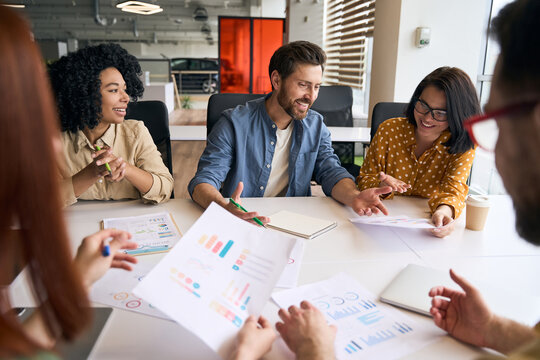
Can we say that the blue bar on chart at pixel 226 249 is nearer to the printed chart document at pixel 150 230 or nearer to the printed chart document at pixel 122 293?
the printed chart document at pixel 122 293

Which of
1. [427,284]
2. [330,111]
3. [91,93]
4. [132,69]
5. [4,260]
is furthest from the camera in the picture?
[330,111]

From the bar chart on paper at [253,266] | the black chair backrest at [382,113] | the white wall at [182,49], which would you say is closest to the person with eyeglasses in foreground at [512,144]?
the bar chart on paper at [253,266]

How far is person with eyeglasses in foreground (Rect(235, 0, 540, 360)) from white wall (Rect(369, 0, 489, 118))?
335cm

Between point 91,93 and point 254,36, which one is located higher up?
point 254,36

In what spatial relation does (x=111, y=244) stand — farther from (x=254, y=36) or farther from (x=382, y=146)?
(x=254, y=36)

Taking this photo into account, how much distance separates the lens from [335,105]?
3.39 meters

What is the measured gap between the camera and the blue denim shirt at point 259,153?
6.19 feet

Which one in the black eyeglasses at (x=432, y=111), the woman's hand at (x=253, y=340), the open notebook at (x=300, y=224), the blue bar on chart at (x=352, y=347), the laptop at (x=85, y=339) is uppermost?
the black eyeglasses at (x=432, y=111)

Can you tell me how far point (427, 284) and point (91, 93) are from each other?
1.46 m

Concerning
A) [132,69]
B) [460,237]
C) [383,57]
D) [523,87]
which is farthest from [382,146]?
[383,57]

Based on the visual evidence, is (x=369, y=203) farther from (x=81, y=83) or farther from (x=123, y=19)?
(x=123, y=19)

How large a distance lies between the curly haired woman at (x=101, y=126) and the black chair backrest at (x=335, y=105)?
5.98 ft

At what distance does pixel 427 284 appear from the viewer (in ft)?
3.43

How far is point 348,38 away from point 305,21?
2.03m
